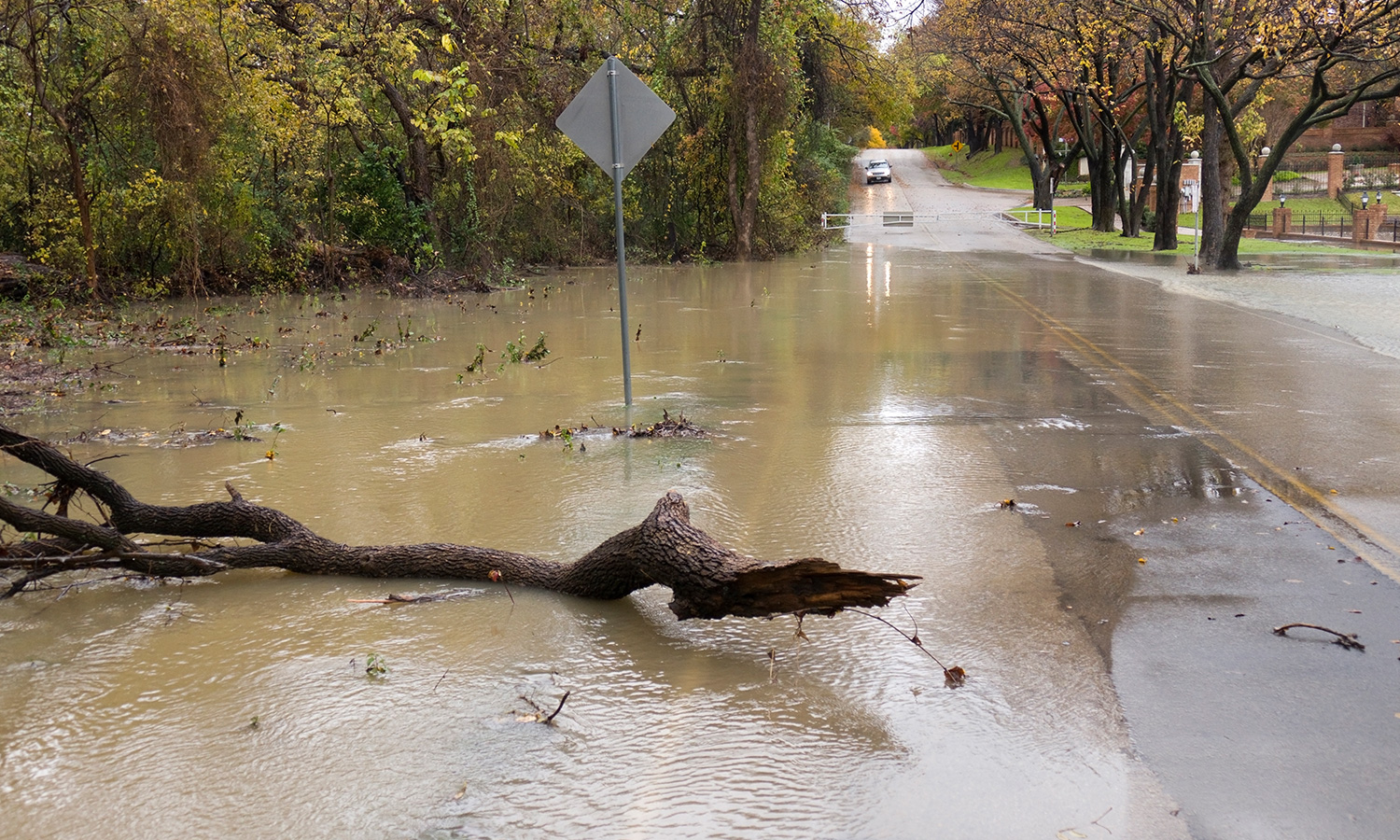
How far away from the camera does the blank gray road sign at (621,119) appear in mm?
9188

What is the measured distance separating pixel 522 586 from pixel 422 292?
687 inches

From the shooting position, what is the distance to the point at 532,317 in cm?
1786

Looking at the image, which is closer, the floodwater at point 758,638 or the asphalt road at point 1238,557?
the floodwater at point 758,638

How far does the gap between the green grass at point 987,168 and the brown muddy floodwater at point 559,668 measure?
71.4 metres

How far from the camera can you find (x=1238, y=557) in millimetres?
5957

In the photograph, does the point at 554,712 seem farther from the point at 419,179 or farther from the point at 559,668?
the point at 419,179

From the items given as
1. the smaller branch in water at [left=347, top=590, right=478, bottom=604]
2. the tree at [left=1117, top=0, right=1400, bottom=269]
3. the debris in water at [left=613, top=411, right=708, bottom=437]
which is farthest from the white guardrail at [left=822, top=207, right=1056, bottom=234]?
the smaller branch in water at [left=347, top=590, right=478, bottom=604]

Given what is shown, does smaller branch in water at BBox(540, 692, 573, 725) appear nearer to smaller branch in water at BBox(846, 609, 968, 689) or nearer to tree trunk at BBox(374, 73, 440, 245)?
smaller branch in water at BBox(846, 609, 968, 689)

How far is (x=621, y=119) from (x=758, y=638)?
5487mm

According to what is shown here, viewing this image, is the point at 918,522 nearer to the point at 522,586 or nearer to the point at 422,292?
the point at 522,586

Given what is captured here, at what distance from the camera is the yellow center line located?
19.7ft

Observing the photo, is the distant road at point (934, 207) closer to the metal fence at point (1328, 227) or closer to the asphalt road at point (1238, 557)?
the metal fence at point (1328, 227)

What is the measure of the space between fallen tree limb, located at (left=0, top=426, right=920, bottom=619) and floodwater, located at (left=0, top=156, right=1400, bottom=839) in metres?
0.13

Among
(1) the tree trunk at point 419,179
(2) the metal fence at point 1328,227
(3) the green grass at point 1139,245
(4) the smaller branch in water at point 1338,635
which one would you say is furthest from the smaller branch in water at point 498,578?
(2) the metal fence at point 1328,227
